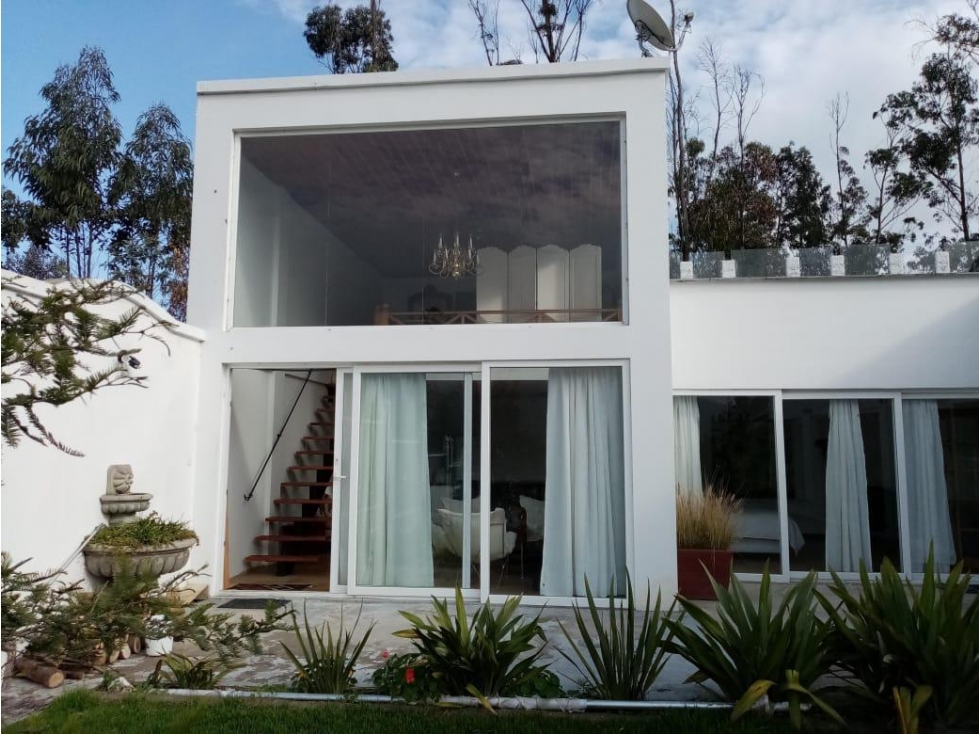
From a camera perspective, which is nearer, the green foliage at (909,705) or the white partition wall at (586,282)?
the green foliage at (909,705)

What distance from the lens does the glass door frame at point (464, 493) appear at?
23.6ft

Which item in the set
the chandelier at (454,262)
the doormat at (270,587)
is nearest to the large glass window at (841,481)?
the chandelier at (454,262)

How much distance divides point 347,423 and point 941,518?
655 cm

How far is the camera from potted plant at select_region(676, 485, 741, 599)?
7.36m

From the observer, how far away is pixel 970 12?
1959 cm

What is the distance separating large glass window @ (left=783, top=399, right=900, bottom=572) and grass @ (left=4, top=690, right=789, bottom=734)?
4.76 metres

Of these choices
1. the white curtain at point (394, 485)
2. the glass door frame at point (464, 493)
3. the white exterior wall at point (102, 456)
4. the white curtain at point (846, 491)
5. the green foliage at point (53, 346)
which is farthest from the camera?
the white curtain at point (846, 491)

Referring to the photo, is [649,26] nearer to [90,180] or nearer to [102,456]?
[102,456]

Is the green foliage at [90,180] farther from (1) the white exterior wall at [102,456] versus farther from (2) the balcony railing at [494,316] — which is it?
(2) the balcony railing at [494,316]

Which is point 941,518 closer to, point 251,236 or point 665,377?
point 665,377

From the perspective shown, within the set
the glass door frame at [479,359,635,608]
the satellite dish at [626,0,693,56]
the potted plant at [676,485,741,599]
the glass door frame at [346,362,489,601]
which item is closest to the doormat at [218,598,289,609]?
the glass door frame at [346,362,489,601]

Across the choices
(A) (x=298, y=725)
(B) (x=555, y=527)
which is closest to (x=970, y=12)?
(B) (x=555, y=527)

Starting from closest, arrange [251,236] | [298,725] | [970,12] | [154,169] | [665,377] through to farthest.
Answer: [298,725] < [665,377] < [251,236] < [154,169] < [970,12]

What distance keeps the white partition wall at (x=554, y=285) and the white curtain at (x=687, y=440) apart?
6.56 ft
